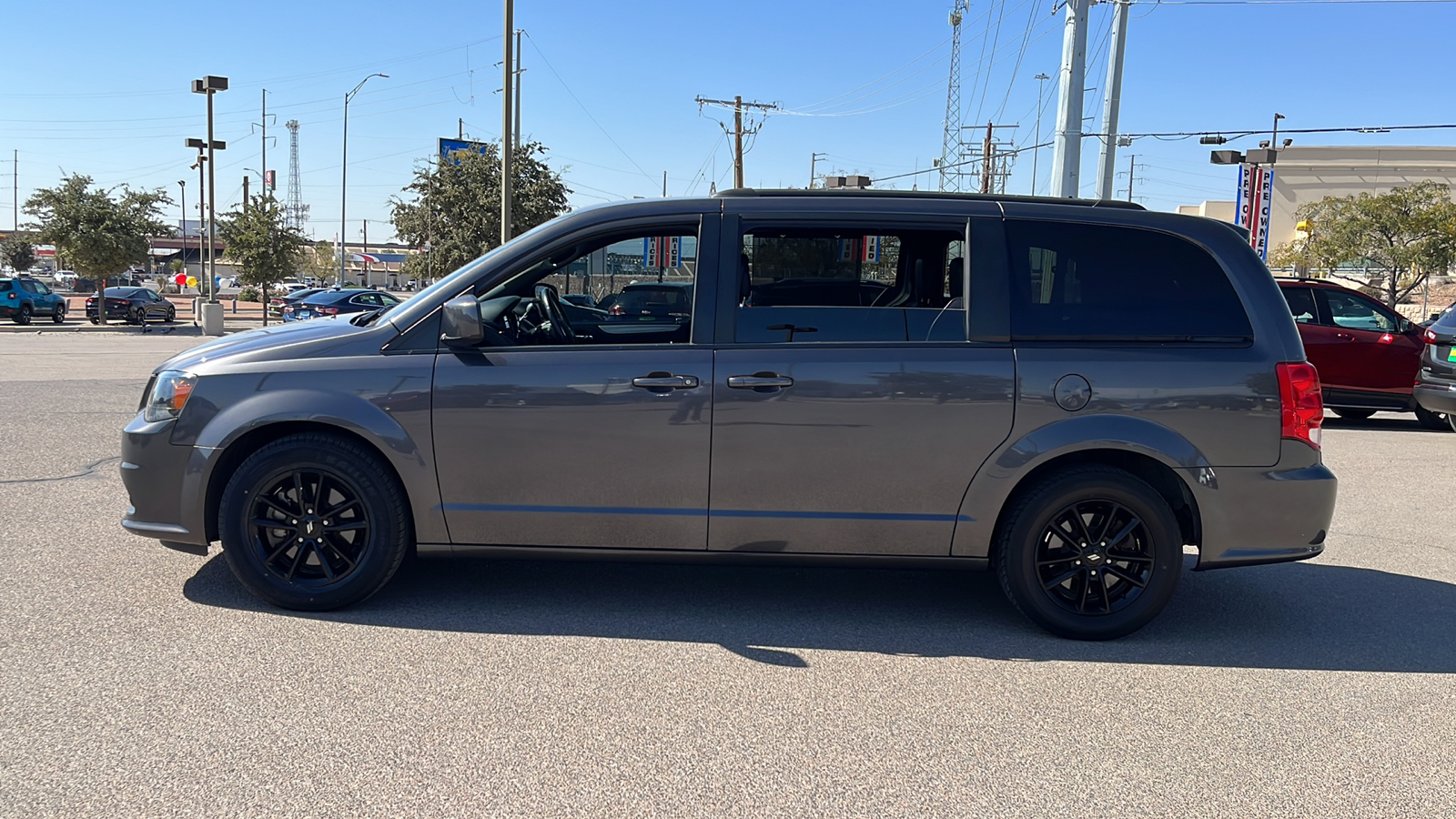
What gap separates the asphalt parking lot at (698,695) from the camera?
336 cm

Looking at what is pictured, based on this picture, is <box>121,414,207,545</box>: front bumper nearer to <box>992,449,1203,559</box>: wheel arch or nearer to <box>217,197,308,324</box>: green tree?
<box>992,449,1203,559</box>: wheel arch

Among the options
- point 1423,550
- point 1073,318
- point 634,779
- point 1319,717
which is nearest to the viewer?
point 634,779

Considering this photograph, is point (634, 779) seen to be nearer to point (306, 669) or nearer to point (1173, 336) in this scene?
point (306, 669)

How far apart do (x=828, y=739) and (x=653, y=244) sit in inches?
92.4

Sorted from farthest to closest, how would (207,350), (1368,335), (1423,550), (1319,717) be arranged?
(1368,335) → (1423,550) → (207,350) → (1319,717)

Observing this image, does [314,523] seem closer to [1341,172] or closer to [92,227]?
[92,227]

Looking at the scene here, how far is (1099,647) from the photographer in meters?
4.81

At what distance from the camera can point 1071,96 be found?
18938 millimetres

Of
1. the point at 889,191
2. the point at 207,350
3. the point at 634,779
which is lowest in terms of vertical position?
the point at 634,779

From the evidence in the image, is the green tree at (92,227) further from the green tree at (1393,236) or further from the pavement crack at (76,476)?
the green tree at (1393,236)

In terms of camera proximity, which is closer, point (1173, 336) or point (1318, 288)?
point (1173, 336)

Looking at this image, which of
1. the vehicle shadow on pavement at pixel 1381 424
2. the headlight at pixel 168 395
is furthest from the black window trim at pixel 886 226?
the vehicle shadow on pavement at pixel 1381 424

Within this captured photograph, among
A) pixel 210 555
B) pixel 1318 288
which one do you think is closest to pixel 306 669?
pixel 210 555

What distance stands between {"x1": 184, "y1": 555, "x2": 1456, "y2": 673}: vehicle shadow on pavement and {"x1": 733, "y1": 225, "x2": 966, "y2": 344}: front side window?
1245 millimetres
